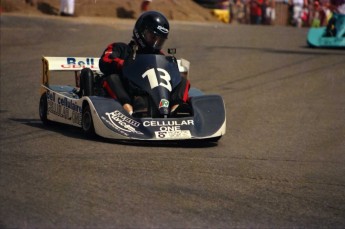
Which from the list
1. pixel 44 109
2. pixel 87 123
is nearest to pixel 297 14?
pixel 44 109

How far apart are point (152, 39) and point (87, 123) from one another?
4.07 feet

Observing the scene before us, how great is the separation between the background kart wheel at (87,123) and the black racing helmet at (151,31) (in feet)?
3.48

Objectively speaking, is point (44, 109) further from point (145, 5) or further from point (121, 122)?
point (145, 5)

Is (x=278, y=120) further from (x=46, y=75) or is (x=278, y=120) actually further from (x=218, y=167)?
(x=218, y=167)

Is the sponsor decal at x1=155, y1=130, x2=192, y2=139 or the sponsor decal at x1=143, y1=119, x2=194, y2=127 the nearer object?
the sponsor decal at x1=155, y1=130, x2=192, y2=139

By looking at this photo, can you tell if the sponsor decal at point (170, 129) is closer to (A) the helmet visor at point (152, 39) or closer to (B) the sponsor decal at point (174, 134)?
(B) the sponsor decal at point (174, 134)

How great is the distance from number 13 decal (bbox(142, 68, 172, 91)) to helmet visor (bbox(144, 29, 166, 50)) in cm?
40

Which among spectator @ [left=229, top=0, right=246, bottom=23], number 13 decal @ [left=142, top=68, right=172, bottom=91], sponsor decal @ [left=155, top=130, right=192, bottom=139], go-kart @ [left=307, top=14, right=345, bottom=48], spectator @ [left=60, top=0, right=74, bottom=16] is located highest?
number 13 decal @ [left=142, top=68, right=172, bottom=91]

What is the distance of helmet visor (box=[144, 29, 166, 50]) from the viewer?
1006cm

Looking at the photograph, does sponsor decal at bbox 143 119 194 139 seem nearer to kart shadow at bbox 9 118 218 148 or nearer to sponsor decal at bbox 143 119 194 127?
sponsor decal at bbox 143 119 194 127

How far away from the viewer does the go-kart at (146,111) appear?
914cm

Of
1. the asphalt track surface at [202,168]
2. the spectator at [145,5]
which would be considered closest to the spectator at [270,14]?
the spectator at [145,5]

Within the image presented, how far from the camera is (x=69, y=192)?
21.8 feet

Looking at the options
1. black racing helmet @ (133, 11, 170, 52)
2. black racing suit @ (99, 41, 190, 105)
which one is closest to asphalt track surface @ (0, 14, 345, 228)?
black racing suit @ (99, 41, 190, 105)
